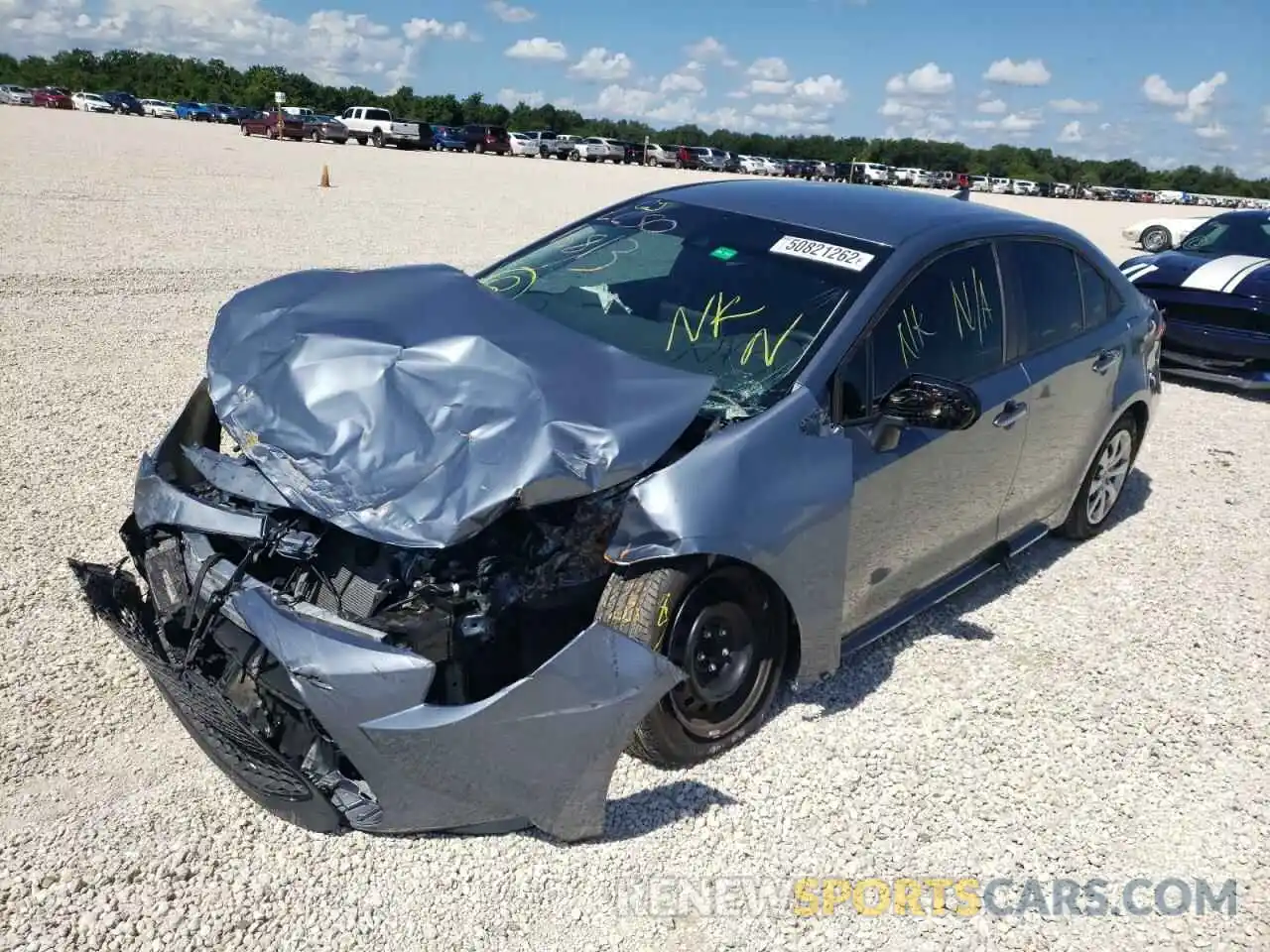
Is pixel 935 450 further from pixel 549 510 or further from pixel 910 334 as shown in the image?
pixel 549 510

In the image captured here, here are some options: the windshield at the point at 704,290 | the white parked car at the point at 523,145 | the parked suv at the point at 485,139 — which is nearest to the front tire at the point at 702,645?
the windshield at the point at 704,290

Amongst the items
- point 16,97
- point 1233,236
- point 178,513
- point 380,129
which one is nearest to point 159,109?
point 16,97

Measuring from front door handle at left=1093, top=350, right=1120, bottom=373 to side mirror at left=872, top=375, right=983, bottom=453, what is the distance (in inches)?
69.9

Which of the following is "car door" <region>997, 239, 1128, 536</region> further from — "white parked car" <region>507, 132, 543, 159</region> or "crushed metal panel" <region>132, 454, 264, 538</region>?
"white parked car" <region>507, 132, 543, 159</region>

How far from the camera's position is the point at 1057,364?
14.6ft

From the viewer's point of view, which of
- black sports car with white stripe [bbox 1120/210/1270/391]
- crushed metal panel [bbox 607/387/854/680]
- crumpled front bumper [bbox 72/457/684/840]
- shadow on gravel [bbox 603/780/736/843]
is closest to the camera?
crumpled front bumper [bbox 72/457/684/840]

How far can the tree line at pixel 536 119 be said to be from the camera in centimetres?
7912

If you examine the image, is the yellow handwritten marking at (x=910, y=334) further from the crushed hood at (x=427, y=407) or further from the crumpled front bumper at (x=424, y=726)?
the crumpled front bumper at (x=424, y=726)

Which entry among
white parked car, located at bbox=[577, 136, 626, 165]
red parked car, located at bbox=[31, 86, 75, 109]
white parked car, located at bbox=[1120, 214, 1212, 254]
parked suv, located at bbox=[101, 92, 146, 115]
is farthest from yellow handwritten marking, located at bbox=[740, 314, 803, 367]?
red parked car, located at bbox=[31, 86, 75, 109]

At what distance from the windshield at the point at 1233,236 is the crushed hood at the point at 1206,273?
52 centimetres

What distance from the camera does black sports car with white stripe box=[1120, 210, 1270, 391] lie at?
8.73 meters

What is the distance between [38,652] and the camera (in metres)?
3.62

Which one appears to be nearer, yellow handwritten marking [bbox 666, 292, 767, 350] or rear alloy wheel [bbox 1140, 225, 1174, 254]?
yellow handwritten marking [bbox 666, 292, 767, 350]

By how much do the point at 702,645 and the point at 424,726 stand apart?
99cm
